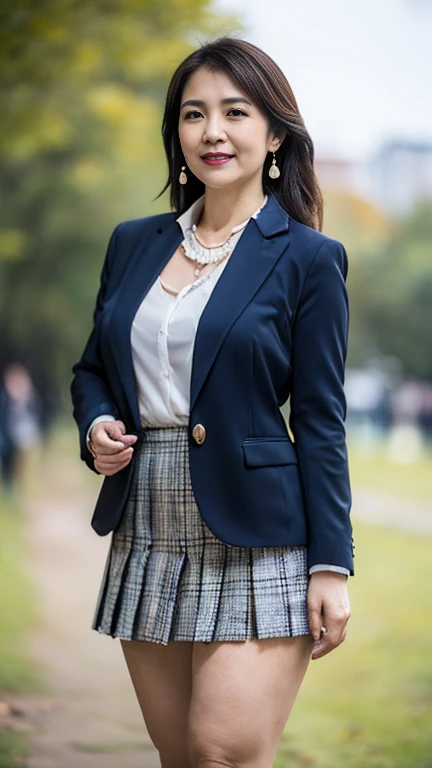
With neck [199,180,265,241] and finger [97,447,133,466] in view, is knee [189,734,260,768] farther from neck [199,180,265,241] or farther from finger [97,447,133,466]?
neck [199,180,265,241]

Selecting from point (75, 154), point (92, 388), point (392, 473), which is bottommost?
point (392, 473)

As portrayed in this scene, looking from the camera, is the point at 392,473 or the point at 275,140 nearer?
the point at 275,140

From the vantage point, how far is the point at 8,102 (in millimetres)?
5473

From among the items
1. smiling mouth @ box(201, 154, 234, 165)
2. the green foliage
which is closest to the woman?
smiling mouth @ box(201, 154, 234, 165)

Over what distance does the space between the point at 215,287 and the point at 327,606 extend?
1.81ft

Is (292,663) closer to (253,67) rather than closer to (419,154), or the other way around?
(253,67)

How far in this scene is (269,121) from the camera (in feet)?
6.23

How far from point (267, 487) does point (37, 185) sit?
4.58 m

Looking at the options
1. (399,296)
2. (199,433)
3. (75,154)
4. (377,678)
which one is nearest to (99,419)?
(199,433)

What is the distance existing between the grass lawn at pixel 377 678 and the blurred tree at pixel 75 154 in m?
2.03

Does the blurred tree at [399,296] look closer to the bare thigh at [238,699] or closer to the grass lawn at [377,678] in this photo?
the grass lawn at [377,678]

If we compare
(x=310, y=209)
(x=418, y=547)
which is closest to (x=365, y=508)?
(x=418, y=547)

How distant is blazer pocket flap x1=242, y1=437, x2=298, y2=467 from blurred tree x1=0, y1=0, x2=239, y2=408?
382 centimetres

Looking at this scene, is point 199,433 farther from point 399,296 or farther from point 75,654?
point 399,296
